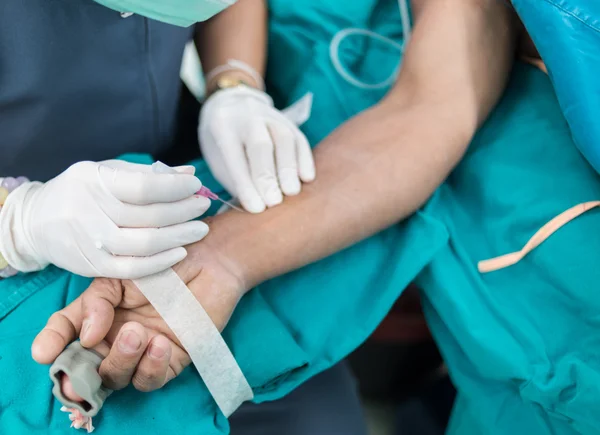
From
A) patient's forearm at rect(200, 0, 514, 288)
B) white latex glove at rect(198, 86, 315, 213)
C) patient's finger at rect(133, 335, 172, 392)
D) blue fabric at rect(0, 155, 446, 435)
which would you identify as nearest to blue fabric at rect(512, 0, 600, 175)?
patient's forearm at rect(200, 0, 514, 288)

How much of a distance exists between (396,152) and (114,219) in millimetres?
424

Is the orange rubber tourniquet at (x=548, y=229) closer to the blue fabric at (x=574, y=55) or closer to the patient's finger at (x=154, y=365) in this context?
the blue fabric at (x=574, y=55)

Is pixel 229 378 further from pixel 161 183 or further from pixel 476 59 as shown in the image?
pixel 476 59

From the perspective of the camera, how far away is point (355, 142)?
0.83 meters

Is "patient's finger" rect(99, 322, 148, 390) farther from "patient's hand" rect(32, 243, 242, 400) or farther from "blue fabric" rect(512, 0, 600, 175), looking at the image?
"blue fabric" rect(512, 0, 600, 175)

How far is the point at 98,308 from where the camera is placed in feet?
1.93

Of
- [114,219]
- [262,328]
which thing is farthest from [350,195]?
[114,219]

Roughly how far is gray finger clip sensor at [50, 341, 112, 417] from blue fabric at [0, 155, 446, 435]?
8 centimetres

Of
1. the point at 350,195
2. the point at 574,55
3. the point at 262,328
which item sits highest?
the point at 574,55

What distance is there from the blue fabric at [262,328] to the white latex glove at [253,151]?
0.21ft

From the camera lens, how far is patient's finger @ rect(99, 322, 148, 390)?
0.54m

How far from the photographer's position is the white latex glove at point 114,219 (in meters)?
0.61

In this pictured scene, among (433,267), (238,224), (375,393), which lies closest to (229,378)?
(238,224)

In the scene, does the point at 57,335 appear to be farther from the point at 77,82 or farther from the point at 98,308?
the point at 77,82
